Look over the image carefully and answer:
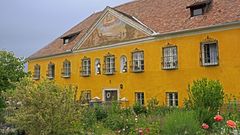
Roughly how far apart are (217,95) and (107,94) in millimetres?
16224

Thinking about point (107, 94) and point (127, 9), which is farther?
point (127, 9)

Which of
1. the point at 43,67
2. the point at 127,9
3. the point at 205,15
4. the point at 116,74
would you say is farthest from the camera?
the point at 43,67

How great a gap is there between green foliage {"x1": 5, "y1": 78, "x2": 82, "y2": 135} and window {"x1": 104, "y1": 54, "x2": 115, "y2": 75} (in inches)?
686

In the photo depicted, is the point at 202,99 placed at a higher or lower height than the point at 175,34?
lower

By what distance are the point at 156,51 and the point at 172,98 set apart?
3.61 m

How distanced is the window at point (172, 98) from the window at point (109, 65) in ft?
20.8

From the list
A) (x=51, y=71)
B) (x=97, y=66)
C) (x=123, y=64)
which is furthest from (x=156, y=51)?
(x=51, y=71)

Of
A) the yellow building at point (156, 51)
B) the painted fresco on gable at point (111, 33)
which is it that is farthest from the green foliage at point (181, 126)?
the painted fresco on gable at point (111, 33)

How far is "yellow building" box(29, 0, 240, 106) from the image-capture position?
2166 centimetres

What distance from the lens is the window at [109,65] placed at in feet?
96.8

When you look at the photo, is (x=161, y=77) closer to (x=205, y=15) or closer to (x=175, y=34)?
(x=175, y=34)

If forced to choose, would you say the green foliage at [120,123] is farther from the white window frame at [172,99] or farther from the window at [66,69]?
the window at [66,69]

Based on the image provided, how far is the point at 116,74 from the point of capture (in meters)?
29.0

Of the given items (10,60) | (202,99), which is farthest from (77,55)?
(202,99)
